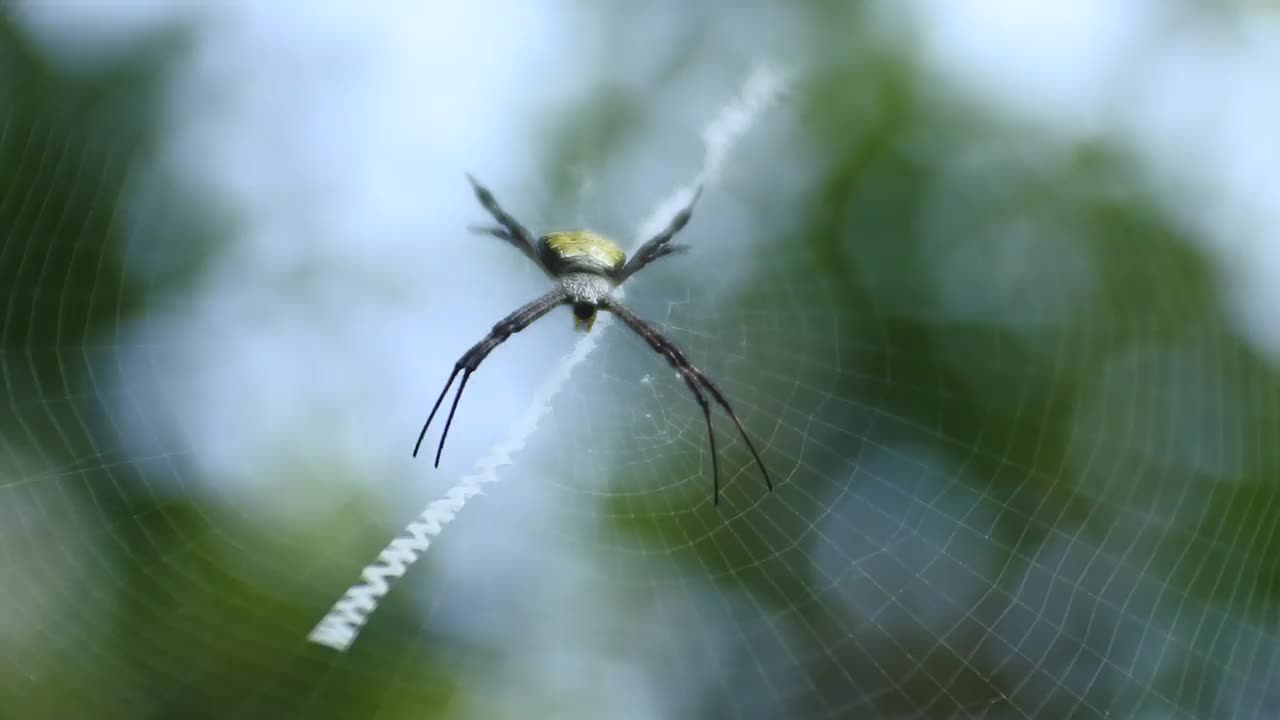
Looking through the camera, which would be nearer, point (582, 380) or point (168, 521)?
point (582, 380)

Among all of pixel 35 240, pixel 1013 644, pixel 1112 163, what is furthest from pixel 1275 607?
pixel 35 240

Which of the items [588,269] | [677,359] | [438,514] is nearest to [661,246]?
[588,269]

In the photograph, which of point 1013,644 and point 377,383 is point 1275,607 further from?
point 377,383

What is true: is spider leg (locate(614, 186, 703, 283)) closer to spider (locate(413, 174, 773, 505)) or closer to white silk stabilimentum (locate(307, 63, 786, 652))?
spider (locate(413, 174, 773, 505))

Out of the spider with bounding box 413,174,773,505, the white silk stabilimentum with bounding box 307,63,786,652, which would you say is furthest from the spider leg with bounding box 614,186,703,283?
the white silk stabilimentum with bounding box 307,63,786,652

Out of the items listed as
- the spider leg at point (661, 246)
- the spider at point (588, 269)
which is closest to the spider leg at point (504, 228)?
the spider at point (588, 269)

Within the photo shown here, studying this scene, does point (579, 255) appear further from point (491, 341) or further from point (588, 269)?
point (491, 341)
